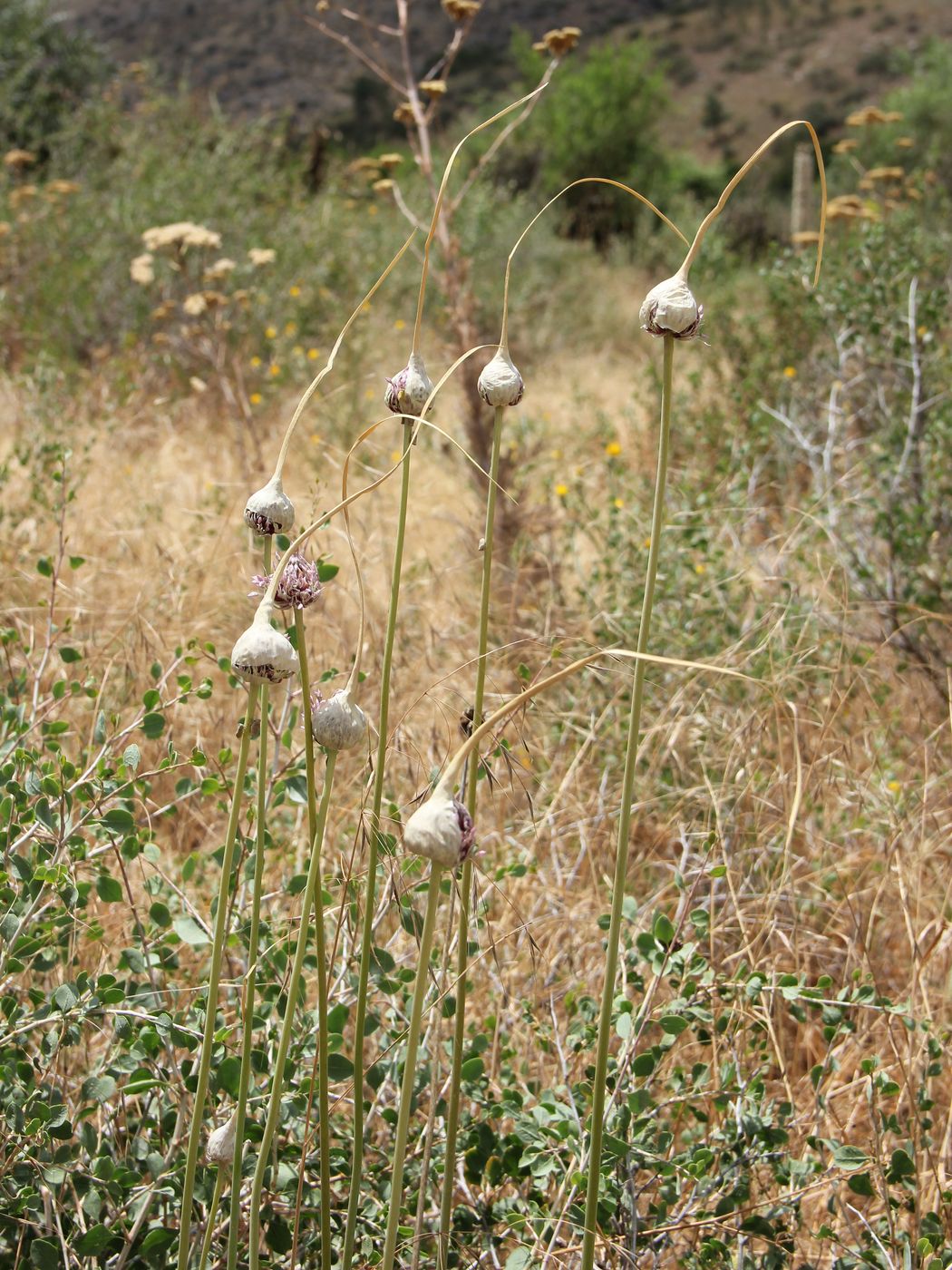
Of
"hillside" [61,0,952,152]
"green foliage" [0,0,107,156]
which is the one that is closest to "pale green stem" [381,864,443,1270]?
"green foliage" [0,0,107,156]

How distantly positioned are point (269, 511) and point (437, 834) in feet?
0.84

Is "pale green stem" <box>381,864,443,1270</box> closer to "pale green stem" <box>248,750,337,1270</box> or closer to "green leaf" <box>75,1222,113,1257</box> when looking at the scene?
"pale green stem" <box>248,750,337,1270</box>

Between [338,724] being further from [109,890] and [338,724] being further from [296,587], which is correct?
[109,890]

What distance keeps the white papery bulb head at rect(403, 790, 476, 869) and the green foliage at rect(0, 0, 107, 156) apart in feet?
28.7

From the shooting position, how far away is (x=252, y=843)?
1098mm

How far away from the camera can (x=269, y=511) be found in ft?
2.34

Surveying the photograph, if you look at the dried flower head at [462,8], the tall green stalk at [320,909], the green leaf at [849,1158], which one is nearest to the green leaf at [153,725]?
the tall green stalk at [320,909]

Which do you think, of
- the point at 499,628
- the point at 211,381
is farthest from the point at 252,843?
the point at 211,381

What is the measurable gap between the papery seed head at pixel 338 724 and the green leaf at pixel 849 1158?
65 centimetres

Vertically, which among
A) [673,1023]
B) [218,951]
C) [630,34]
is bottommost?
[673,1023]

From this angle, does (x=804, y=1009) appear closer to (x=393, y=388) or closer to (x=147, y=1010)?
(x=147, y=1010)

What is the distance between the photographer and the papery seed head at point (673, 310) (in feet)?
2.10

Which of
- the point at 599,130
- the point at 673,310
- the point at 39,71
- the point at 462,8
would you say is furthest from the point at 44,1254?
the point at 39,71

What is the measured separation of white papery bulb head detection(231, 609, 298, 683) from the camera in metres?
0.63
